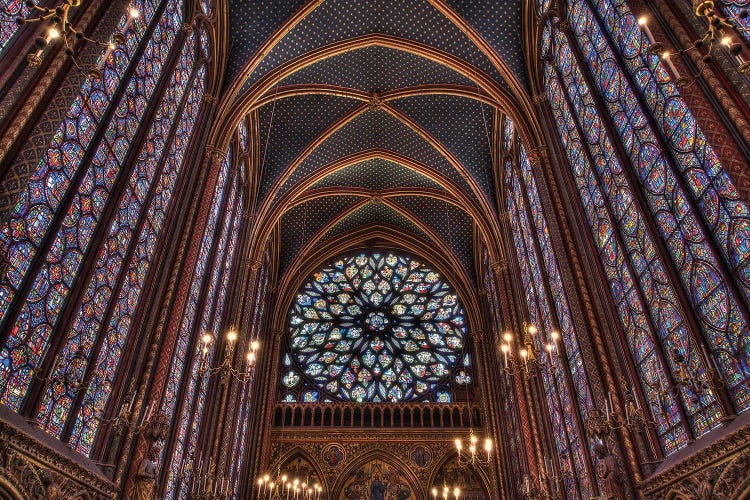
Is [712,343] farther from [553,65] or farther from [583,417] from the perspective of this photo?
[553,65]

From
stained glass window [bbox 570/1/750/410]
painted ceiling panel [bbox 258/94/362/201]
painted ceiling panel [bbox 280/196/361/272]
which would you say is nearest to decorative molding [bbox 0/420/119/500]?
stained glass window [bbox 570/1/750/410]

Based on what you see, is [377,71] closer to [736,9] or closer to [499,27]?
[499,27]

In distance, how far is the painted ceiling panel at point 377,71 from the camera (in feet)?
60.5

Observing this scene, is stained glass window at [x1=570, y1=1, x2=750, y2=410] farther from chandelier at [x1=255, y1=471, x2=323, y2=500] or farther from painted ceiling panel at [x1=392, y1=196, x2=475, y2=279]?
chandelier at [x1=255, y1=471, x2=323, y2=500]

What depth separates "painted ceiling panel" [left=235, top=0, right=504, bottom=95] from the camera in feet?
55.6

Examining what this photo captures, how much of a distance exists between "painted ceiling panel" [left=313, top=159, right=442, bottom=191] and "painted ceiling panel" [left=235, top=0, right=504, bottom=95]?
667cm

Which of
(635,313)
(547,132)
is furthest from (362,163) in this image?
(635,313)

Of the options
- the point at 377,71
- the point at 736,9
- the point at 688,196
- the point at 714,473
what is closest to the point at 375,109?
the point at 377,71

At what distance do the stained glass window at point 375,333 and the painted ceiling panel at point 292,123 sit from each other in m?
7.97

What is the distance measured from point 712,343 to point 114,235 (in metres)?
10.3

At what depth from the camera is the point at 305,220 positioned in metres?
25.8

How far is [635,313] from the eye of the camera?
1048cm

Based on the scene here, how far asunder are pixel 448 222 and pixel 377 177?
4037 millimetres

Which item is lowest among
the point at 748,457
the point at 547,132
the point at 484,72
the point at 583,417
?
the point at 748,457
